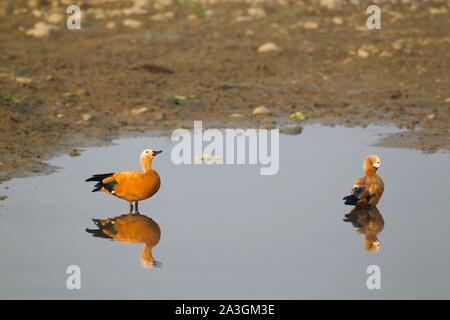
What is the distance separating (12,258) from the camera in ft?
29.4

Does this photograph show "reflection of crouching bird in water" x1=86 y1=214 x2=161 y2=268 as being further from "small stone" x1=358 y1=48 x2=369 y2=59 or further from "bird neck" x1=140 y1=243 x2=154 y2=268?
"small stone" x1=358 y1=48 x2=369 y2=59

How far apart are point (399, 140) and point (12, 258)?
574 centimetres

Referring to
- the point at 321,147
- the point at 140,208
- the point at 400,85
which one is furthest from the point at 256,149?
the point at 400,85

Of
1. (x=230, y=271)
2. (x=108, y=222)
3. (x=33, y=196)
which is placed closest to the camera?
(x=230, y=271)

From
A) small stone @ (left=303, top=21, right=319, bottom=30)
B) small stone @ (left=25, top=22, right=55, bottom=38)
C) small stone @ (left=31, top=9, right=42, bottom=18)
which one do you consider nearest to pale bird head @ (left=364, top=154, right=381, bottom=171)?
small stone @ (left=303, top=21, right=319, bottom=30)

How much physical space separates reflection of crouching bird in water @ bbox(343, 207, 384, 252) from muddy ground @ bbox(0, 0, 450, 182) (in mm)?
2761

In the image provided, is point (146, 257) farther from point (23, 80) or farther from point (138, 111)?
point (23, 80)

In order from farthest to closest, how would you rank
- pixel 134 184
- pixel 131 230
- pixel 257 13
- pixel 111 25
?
1. pixel 257 13
2. pixel 111 25
3. pixel 134 184
4. pixel 131 230

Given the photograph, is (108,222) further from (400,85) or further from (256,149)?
(400,85)

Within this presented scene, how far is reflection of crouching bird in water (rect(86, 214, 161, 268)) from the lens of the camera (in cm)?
944

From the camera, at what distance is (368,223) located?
395 inches

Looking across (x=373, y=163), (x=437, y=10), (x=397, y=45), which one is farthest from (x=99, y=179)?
(x=437, y=10)

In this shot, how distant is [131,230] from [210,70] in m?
7.93

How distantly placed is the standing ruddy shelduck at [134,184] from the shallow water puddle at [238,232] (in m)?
0.16
